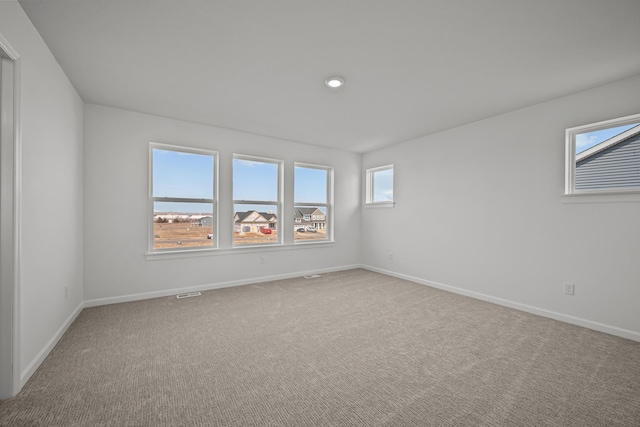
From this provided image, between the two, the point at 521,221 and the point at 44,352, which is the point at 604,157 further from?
the point at 44,352

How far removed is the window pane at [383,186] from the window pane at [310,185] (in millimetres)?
1097

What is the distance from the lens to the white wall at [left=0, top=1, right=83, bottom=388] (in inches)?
74.2

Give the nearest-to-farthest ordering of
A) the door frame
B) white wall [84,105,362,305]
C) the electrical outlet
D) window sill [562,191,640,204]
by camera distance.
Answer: the door frame
window sill [562,191,640,204]
the electrical outlet
white wall [84,105,362,305]

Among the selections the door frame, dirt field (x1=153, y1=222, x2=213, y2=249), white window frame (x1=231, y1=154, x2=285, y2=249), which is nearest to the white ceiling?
the door frame

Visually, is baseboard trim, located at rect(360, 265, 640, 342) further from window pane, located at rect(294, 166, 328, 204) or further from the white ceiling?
the white ceiling

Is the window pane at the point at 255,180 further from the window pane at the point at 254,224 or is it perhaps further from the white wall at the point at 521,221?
the white wall at the point at 521,221

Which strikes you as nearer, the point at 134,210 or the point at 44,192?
the point at 44,192

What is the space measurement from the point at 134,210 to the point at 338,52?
10.7 feet

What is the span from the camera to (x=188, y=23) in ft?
6.46

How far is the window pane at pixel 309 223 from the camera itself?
5137mm

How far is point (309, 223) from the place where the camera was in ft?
17.4

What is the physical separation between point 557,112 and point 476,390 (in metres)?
3.17

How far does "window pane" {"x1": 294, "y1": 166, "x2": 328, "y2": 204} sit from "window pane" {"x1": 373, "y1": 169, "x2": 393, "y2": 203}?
110 centimetres

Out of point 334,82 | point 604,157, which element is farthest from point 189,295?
point 604,157
